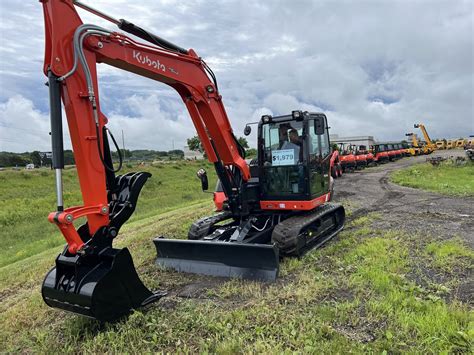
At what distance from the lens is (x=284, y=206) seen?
7.18m

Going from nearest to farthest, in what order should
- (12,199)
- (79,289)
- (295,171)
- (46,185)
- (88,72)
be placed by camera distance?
(79,289) < (88,72) < (295,171) < (12,199) < (46,185)

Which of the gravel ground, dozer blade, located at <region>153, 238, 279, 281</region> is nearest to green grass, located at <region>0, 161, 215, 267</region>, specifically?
dozer blade, located at <region>153, 238, 279, 281</region>

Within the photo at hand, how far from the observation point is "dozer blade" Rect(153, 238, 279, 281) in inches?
216

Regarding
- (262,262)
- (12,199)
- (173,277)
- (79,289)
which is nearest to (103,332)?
(79,289)

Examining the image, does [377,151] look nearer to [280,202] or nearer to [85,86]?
[280,202]

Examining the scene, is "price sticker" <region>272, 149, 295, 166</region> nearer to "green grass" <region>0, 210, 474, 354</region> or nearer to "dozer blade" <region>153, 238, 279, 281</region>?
"green grass" <region>0, 210, 474, 354</region>

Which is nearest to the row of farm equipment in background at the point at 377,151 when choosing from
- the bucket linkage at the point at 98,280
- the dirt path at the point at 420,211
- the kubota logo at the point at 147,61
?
the dirt path at the point at 420,211

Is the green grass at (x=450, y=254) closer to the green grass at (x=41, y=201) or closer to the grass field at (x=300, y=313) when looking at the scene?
the grass field at (x=300, y=313)

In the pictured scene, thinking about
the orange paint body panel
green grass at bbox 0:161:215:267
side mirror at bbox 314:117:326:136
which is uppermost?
side mirror at bbox 314:117:326:136

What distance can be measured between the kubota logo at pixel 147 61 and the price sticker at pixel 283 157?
9.33ft

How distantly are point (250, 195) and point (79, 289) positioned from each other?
3.86 metres

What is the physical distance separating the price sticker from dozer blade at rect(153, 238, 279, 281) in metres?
2.13

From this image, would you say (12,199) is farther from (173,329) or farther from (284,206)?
(173,329)

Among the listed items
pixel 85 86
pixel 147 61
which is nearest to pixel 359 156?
pixel 147 61
